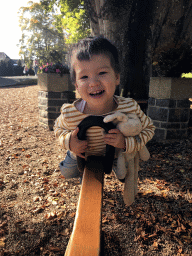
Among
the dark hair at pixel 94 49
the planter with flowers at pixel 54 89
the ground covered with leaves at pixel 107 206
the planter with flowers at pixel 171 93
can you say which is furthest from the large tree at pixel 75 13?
the dark hair at pixel 94 49

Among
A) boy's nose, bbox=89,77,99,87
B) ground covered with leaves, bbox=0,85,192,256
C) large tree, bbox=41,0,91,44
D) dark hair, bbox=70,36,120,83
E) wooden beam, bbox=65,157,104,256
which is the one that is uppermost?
large tree, bbox=41,0,91,44

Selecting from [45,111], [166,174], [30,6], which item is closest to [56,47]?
[30,6]

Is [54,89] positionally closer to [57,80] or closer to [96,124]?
[57,80]

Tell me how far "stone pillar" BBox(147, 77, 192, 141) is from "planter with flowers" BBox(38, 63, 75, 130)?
2.20 metres

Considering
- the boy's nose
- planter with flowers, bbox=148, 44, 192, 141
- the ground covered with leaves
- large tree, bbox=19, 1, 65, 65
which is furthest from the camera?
large tree, bbox=19, 1, 65, 65

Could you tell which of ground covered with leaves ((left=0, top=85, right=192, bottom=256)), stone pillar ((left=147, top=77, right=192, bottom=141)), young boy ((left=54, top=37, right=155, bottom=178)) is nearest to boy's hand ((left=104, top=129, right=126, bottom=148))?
young boy ((left=54, top=37, right=155, bottom=178))

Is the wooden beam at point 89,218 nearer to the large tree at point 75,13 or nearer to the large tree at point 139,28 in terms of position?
the large tree at point 139,28

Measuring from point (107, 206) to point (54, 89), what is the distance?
3.68 metres

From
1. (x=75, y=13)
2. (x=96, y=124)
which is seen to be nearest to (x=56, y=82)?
(x=96, y=124)

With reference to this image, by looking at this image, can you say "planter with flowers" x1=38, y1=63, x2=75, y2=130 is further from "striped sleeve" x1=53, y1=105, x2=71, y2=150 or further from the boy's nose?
the boy's nose

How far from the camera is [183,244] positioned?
Answer: 2.34 meters

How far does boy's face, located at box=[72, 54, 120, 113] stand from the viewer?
1358 mm

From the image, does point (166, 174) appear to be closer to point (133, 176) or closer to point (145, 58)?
point (133, 176)

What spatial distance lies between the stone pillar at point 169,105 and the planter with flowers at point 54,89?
2198 mm
